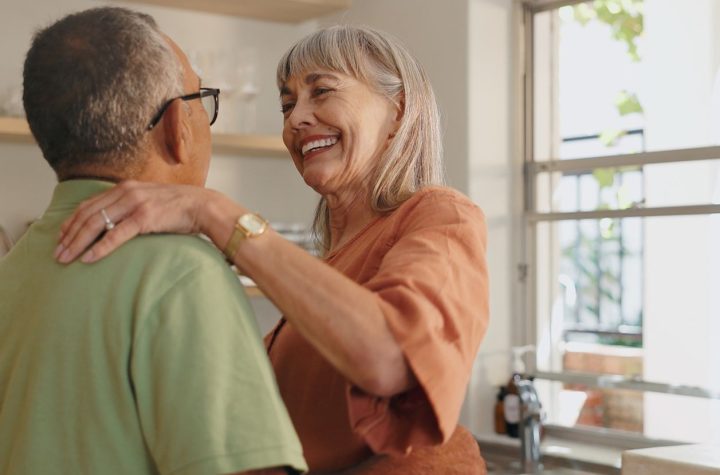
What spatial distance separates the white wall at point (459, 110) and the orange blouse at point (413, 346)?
2.41m

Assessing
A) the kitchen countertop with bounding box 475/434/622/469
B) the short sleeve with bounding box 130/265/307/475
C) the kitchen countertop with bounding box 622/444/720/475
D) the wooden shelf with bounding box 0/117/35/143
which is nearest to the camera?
the short sleeve with bounding box 130/265/307/475

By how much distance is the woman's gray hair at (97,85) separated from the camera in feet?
3.96

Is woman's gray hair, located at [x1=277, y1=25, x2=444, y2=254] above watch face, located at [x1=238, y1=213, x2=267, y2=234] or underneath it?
above

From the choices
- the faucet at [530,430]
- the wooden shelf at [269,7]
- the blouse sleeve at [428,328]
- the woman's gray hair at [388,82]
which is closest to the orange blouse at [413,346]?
the blouse sleeve at [428,328]

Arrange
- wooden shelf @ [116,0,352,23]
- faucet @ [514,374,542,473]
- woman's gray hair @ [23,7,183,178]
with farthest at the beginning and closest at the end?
wooden shelf @ [116,0,352,23] → faucet @ [514,374,542,473] → woman's gray hair @ [23,7,183,178]

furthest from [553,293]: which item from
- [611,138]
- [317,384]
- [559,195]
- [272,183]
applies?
[317,384]

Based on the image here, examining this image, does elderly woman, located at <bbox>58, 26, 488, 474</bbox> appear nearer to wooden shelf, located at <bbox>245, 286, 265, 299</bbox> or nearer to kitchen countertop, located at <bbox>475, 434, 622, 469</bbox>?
wooden shelf, located at <bbox>245, 286, 265, 299</bbox>

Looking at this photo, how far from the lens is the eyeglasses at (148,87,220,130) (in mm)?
1241

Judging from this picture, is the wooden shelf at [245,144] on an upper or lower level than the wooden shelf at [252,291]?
upper

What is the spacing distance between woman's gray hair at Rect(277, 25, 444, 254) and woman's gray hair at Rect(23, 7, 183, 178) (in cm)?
49

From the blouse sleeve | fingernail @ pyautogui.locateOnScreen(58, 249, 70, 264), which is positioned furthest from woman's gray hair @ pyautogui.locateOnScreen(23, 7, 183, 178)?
the blouse sleeve

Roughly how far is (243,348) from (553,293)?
3.13 meters

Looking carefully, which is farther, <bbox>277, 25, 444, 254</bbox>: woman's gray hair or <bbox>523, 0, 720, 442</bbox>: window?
<bbox>523, 0, 720, 442</bbox>: window

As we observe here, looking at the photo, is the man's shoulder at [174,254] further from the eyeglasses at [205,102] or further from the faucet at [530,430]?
the faucet at [530,430]
